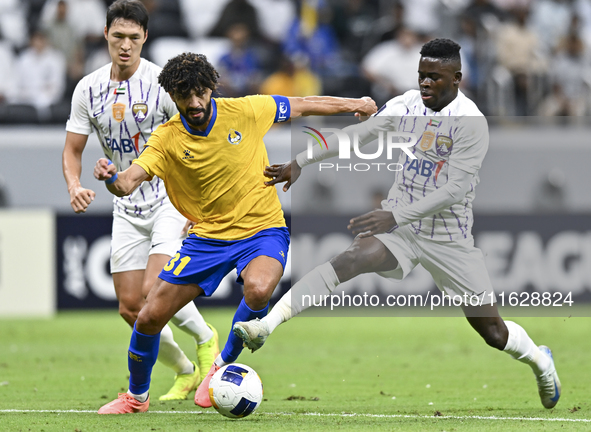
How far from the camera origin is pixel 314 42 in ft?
51.0

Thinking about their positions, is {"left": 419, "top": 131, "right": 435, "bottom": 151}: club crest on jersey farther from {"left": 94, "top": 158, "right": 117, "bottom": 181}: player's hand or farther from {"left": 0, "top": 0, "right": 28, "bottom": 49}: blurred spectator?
{"left": 0, "top": 0, "right": 28, "bottom": 49}: blurred spectator

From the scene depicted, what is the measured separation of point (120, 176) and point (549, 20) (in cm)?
1237

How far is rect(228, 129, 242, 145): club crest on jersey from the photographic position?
601 centimetres

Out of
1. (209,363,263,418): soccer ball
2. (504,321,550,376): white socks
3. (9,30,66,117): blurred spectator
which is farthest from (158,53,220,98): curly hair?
(9,30,66,117): blurred spectator

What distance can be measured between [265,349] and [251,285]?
16.3 feet

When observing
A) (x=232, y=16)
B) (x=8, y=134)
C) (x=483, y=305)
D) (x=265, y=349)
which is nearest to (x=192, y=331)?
(x=483, y=305)

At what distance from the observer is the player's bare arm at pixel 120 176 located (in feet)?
17.8

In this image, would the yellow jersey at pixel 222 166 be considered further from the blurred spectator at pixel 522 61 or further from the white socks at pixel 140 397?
the blurred spectator at pixel 522 61

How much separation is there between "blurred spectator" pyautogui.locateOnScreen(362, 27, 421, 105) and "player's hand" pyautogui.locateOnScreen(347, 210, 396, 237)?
851cm

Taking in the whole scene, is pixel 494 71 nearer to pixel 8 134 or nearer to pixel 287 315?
pixel 8 134

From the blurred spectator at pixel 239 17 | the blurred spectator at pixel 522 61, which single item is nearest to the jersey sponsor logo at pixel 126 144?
the blurred spectator at pixel 522 61

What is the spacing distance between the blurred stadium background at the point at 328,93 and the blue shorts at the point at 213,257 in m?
6.31

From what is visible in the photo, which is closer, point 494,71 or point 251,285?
point 251,285

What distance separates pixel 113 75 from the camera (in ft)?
22.7
